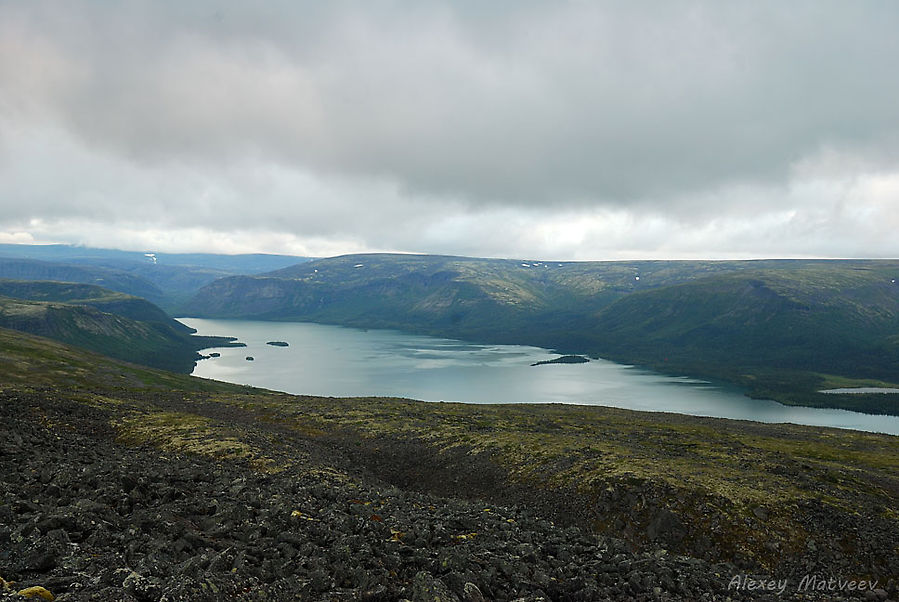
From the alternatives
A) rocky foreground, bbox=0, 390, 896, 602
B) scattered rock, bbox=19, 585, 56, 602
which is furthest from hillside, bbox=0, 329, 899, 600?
scattered rock, bbox=19, 585, 56, 602

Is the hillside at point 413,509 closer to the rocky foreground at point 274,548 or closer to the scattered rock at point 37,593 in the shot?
the rocky foreground at point 274,548

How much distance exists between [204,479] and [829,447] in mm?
77996

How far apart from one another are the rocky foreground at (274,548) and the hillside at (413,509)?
0.10m

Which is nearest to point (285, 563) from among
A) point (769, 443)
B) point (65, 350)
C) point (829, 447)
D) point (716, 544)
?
point (716, 544)

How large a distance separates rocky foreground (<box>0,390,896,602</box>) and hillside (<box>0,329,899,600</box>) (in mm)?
97

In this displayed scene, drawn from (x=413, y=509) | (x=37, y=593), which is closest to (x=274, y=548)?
(x=37, y=593)

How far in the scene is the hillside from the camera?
16.8m

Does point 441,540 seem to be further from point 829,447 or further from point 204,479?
point 829,447

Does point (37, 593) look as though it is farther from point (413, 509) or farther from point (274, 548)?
point (413, 509)

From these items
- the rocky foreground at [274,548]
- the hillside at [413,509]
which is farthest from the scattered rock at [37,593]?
the hillside at [413,509]

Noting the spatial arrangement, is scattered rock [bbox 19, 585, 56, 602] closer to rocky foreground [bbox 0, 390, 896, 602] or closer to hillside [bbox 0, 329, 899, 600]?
rocky foreground [bbox 0, 390, 896, 602]

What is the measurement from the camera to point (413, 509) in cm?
2875

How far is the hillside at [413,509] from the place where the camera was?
16.8 meters

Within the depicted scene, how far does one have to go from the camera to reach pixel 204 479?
92.2 ft
